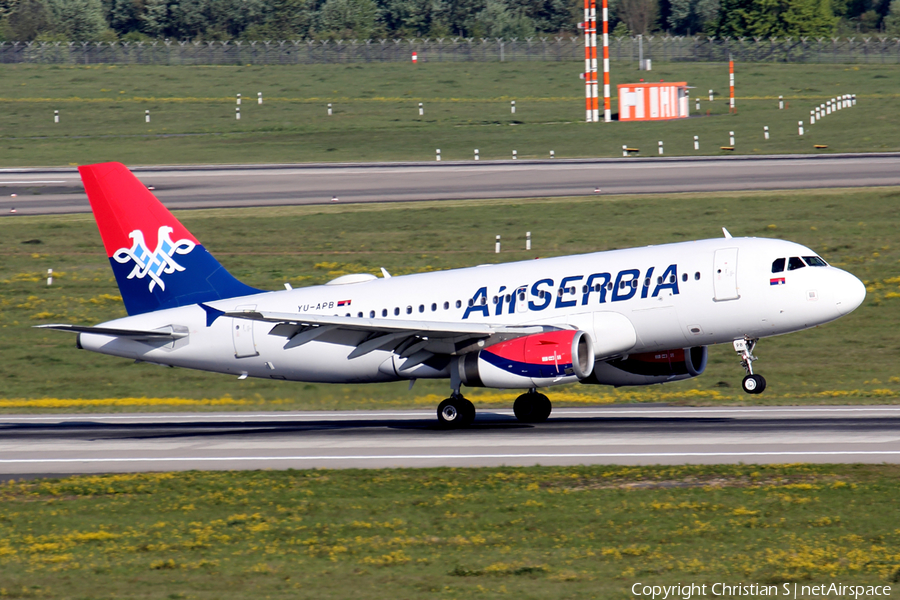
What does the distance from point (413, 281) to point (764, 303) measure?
1050cm

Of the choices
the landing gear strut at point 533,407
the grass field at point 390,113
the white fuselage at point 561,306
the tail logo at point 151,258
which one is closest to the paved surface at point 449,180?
the grass field at point 390,113

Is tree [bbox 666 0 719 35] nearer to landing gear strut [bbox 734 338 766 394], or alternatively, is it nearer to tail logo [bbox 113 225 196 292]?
tail logo [bbox 113 225 196 292]

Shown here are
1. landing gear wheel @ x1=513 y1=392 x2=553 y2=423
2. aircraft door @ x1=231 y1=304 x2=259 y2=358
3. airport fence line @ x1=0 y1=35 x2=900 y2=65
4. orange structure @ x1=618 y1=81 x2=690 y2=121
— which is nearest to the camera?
landing gear wheel @ x1=513 y1=392 x2=553 y2=423

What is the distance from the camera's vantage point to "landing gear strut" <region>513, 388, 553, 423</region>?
35.1 meters

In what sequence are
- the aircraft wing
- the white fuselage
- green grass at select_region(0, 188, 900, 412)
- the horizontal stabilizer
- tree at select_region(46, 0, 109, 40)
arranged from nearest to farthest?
1. the white fuselage
2. the aircraft wing
3. the horizontal stabilizer
4. green grass at select_region(0, 188, 900, 412)
5. tree at select_region(46, 0, 109, 40)

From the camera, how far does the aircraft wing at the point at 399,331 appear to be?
32.2 m

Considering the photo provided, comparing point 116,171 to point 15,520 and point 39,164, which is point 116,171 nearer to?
point 15,520

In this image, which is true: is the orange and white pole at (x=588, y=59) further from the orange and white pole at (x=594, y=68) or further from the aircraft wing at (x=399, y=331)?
the aircraft wing at (x=399, y=331)

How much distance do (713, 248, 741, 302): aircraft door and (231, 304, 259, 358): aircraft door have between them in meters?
14.1

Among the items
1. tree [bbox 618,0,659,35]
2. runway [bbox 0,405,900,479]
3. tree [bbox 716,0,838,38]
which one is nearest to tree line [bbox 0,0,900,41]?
tree [bbox 618,0,659,35]

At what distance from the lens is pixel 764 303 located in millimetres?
31750

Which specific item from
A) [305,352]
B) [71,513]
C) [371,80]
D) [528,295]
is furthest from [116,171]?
[371,80]

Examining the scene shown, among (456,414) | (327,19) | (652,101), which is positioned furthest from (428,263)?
(327,19)

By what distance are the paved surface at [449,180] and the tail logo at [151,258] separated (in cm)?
2932
